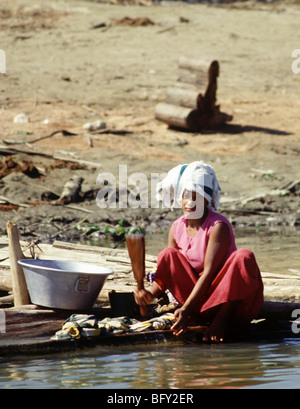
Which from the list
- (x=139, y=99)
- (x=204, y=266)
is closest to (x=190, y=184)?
(x=204, y=266)

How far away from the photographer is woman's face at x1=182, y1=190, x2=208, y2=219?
518 centimetres

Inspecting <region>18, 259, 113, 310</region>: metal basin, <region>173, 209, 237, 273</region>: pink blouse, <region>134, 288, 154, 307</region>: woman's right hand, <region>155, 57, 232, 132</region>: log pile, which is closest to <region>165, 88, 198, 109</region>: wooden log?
<region>155, 57, 232, 132</region>: log pile

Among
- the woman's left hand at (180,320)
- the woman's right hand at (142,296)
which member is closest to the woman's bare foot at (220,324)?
the woman's left hand at (180,320)

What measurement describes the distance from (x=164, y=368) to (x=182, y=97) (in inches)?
319

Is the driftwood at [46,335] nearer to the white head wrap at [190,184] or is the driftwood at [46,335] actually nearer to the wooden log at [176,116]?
the white head wrap at [190,184]

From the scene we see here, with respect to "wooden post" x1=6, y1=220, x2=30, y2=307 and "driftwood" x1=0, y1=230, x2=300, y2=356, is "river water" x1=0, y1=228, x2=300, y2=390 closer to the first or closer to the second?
"driftwood" x1=0, y1=230, x2=300, y2=356

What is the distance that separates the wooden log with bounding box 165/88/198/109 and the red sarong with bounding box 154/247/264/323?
7.32 m

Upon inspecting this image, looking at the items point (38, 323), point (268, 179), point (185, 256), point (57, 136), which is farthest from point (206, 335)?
point (57, 136)

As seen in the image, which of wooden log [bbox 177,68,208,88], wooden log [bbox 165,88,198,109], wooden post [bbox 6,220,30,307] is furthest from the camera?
wooden log [bbox 177,68,208,88]

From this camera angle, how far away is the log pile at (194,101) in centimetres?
1237

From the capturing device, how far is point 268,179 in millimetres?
11219

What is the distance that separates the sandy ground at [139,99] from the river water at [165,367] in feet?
14.8
